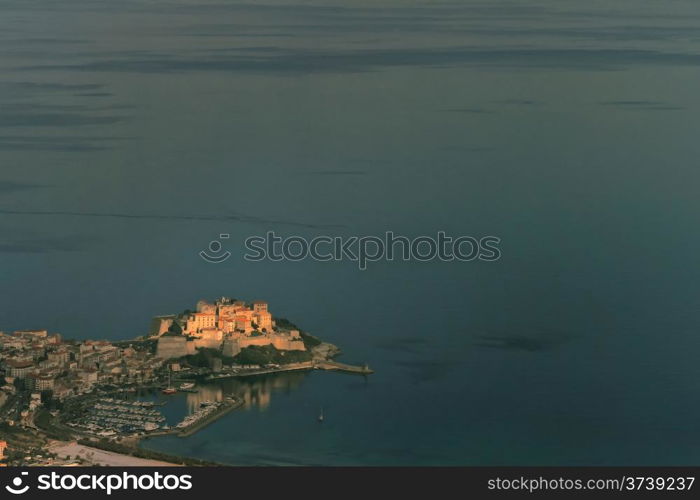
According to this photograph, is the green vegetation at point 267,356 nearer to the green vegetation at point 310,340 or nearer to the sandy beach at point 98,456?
the green vegetation at point 310,340

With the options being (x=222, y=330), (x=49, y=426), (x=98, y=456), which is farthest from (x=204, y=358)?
(x=98, y=456)

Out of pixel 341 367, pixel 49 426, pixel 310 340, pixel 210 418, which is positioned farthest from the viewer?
pixel 310 340

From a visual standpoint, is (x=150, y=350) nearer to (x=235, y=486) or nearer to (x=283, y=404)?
(x=283, y=404)

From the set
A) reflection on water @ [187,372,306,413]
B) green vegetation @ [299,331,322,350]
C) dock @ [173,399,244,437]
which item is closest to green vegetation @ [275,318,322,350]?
green vegetation @ [299,331,322,350]

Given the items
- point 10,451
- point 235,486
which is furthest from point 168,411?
point 235,486

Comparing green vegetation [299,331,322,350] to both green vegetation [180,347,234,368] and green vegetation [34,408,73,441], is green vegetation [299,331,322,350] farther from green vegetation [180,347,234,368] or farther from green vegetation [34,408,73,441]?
green vegetation [34,408,73,441]

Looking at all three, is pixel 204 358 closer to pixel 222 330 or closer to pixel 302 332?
pixel 222 330
